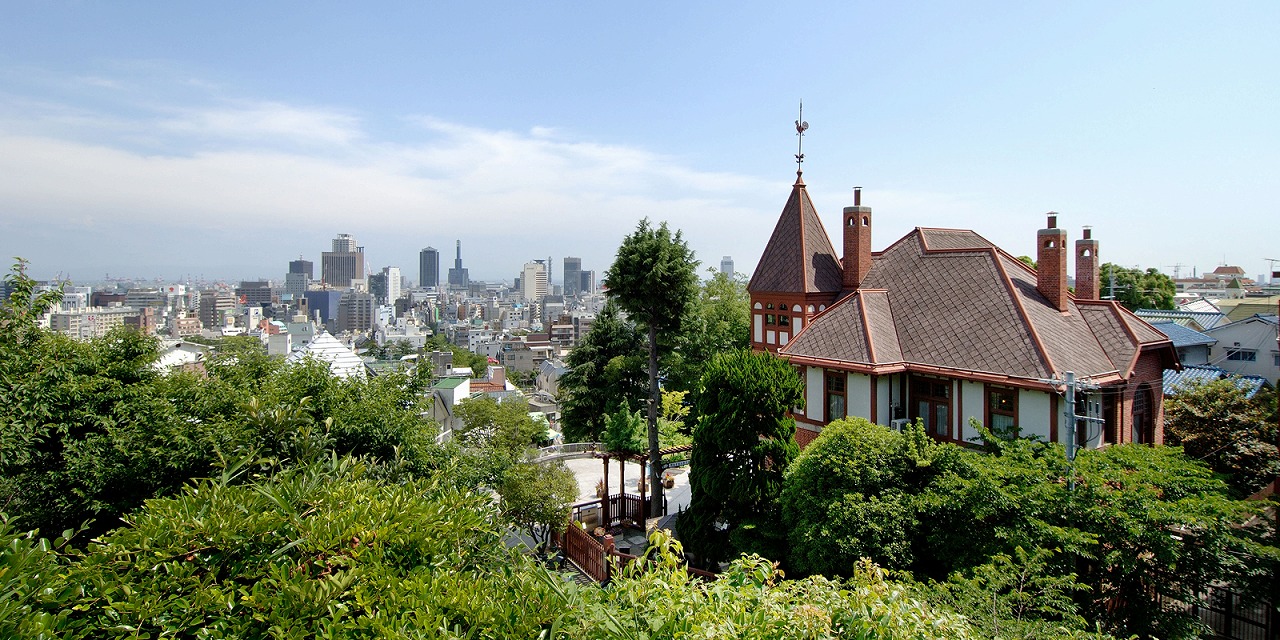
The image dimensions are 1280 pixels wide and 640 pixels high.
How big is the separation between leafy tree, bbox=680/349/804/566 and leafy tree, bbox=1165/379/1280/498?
406 inches

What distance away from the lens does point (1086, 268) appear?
54.0 ft

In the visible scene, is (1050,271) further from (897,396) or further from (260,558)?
(260,558)

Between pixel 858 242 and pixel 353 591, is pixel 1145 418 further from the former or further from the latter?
pixel 353 591

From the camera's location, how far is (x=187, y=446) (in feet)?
25.7

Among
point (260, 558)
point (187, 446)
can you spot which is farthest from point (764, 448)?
point (260, 558)

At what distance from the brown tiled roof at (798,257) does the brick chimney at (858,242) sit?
61 centimetres

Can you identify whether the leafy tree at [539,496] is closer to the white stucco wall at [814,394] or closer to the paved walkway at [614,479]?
the paved walkway at [614,479]

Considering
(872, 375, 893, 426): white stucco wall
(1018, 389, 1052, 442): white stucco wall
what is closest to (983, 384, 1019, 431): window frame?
(1018, 389, 1052, 442): white stucco wall

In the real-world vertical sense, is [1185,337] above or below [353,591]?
above

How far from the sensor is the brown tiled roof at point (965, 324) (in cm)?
1396

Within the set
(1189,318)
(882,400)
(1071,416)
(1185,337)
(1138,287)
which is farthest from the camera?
(1138,287)

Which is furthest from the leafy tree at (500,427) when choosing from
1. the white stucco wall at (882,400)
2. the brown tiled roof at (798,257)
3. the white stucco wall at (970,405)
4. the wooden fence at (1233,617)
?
the wooden fence at (1233,617)


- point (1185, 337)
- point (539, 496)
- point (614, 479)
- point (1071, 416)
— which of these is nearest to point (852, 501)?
point (1071, 416)

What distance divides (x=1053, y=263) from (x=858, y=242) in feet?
16.0
